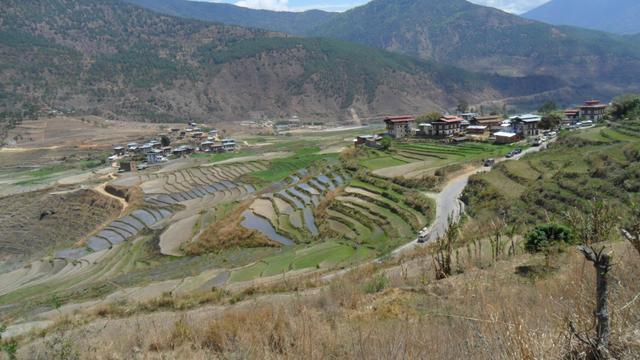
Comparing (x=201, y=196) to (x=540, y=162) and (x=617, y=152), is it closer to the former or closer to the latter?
(x=540, y=162)

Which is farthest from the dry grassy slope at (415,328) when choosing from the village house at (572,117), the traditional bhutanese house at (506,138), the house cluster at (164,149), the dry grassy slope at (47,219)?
the house cluster at (164,149)

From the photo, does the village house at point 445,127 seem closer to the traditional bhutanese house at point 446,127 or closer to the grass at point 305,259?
the traditional bhutanese house at point 446,127

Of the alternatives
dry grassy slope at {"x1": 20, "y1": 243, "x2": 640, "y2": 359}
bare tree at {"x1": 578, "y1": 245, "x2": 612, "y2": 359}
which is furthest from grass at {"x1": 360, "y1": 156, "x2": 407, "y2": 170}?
bare tree at {"x1": 578, "y1": 245, "x2": 612, "y2": 359}

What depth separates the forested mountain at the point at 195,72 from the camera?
123375 mm

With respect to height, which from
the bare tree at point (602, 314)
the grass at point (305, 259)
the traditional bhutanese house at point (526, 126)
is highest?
the bare tree at point (602, 314)

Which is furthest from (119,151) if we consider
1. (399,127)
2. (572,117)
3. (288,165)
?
(572,117)

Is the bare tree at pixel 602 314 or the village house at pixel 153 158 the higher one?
the bare tree at pixel 602 314

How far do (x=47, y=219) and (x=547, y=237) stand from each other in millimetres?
41541

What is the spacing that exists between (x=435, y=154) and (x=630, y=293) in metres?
38.3

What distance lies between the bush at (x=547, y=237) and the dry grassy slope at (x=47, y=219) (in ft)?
110

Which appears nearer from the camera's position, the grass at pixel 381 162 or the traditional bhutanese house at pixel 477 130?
the grass at pixel 381 162

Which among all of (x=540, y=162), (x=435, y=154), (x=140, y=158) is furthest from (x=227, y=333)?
(x=140, y=158)

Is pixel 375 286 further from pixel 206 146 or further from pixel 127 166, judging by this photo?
pixel 206 146

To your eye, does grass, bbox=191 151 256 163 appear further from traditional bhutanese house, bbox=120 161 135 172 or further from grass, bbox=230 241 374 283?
grass, bbox=230 241 374 283
